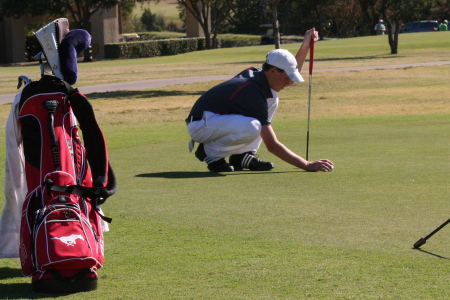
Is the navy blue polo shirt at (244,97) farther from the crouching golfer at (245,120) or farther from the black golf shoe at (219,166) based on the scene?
the black golf shoe at (219,166)

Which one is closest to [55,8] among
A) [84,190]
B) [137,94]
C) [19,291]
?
[137,94]

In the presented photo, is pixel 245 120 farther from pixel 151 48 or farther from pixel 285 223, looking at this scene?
pixel 151 48

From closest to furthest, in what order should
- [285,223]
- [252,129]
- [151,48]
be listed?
[285,223] → [252,129] → [151,48]

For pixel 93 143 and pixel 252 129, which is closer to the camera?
pixel 93 143

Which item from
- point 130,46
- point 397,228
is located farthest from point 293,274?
point 130,46

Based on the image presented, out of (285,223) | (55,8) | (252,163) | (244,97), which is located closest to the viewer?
(285,223)

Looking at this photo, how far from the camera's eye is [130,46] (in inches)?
2365

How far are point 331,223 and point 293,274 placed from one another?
4.39 feet

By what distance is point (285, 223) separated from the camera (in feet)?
18.9

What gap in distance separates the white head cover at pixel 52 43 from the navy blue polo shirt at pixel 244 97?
11.9 feet

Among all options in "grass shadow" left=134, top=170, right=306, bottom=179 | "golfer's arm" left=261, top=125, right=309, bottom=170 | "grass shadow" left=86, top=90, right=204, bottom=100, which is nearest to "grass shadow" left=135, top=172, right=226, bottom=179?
"grass shadow" left=134, top=170, right=306, bottom=179

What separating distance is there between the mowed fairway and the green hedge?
4760cm

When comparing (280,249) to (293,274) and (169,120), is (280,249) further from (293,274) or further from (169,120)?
(169,120)

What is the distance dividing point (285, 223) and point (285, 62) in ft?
8.61
